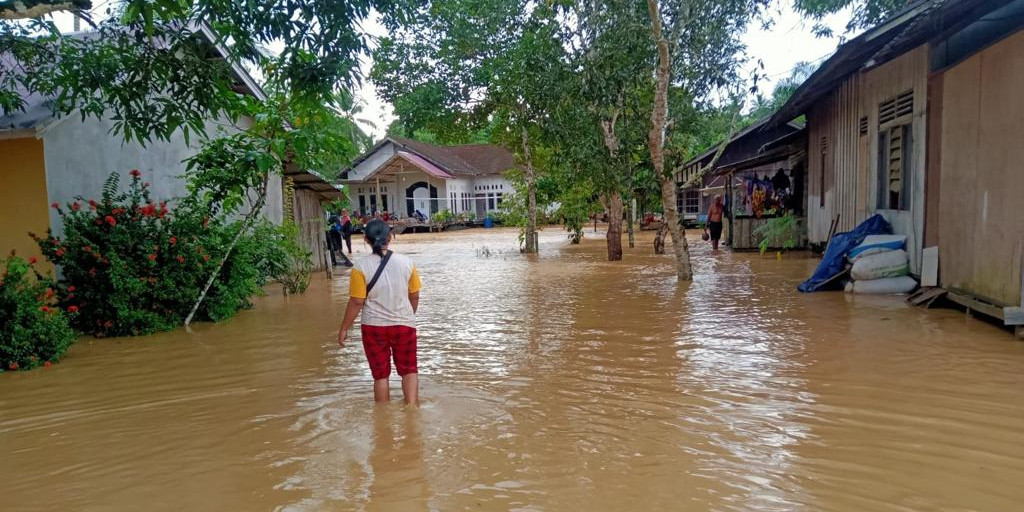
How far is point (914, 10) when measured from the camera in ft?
23.7

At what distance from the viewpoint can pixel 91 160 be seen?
383 inches

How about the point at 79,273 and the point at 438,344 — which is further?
the point at 79,273

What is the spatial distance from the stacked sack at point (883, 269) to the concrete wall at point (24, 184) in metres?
11.4

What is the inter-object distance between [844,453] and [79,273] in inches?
343

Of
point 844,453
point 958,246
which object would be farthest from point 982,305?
point 844,453

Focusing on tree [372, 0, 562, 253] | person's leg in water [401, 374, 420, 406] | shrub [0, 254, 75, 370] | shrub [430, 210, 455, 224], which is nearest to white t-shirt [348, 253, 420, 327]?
person's leg in water [401, 374, 420, 406]

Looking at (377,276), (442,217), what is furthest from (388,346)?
(442,217)

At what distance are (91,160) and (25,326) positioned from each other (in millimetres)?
3600

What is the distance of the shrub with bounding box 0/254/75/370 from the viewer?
686cm

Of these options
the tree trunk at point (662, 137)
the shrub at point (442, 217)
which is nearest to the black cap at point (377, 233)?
the tree trunk at point (662, 137)

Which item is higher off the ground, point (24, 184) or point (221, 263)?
point (24, 184)

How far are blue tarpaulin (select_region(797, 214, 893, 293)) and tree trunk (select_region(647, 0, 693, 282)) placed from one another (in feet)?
8.55

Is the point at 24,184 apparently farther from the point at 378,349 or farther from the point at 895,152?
the point at 895,152

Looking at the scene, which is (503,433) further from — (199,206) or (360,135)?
(360,135)
